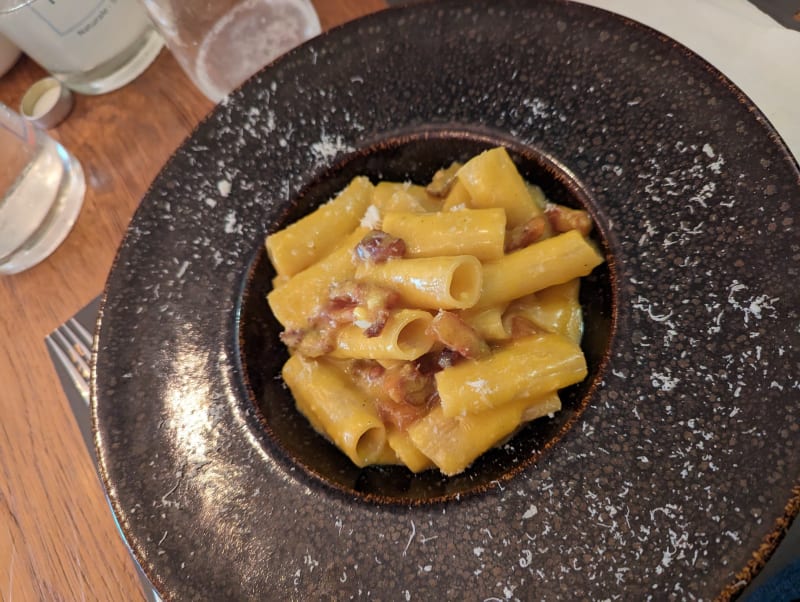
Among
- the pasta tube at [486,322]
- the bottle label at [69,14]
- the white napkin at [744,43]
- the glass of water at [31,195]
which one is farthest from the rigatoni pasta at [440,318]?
the bottle label at [69,14]

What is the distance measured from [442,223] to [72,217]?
1075 mm

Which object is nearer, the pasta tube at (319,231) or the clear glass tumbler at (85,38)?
the pasta tube at (319,231)

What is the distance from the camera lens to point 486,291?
1.11 metres

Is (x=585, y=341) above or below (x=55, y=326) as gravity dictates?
above

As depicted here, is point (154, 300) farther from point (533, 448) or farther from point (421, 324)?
point (533, 448)

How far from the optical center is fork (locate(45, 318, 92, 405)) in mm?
1495

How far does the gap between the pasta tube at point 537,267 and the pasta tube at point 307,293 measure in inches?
11.3

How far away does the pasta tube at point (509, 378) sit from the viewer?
106 centimetres

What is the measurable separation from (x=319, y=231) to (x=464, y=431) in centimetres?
51

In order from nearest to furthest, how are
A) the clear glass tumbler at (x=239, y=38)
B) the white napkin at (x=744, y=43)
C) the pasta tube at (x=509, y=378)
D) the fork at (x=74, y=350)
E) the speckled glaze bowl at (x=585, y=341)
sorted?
the speckled glaze bowl at (x=585, y=341) → the pasta tube at (x=509, y=378) → the white napkin at (x=744, y=43) → the fork at (x=74, y=350) → the clear glass tumbler at (x=239, y=38)

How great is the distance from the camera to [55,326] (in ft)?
5.12

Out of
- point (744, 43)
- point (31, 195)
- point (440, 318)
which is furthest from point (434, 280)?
point (31, 195)

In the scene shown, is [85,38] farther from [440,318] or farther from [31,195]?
[440,318]

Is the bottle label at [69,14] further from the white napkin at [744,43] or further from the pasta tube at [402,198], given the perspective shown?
the white napkin at [744,43]
